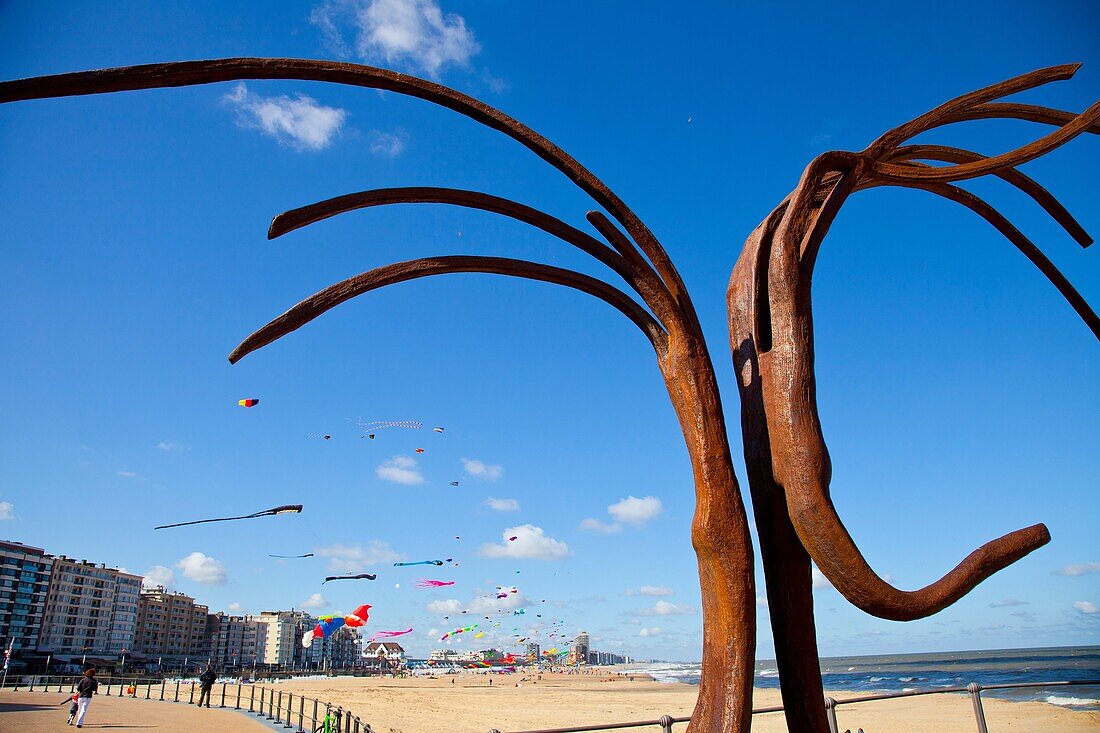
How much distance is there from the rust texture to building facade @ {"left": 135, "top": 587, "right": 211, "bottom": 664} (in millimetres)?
128695

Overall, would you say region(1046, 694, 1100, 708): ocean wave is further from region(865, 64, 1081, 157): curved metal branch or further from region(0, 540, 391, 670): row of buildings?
region(0, 540, 391, 670): row of buildings

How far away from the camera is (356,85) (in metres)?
4.78

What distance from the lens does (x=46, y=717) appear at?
18531 millimetres

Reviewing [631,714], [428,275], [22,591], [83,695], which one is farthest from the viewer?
[22,591]

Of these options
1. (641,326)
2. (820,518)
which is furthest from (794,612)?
(641,326)

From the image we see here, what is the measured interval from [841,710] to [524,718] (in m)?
14.8

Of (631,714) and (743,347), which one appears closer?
(743,347)

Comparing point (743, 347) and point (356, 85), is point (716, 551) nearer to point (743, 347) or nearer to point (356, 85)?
point (743, 347)

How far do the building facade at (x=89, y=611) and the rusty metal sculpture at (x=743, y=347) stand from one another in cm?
11230

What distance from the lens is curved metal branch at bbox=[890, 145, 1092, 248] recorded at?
21.4 ft

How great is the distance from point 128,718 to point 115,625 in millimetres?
106528

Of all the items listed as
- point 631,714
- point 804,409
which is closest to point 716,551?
point 804,409

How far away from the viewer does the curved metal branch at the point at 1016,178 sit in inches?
257

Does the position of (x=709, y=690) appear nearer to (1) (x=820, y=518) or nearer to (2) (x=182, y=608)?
(1) (x=820, y=518)
